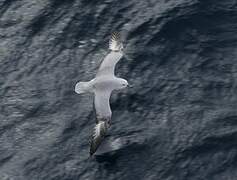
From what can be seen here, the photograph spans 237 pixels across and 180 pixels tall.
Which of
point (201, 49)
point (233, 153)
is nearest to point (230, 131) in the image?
point (233, 153)

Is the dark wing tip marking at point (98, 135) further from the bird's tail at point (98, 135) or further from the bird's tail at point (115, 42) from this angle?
the bird's tail at point (115, 42)

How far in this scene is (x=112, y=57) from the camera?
29.5 m

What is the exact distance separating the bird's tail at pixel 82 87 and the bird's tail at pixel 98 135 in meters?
2.31

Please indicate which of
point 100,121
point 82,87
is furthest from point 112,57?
point 100,121

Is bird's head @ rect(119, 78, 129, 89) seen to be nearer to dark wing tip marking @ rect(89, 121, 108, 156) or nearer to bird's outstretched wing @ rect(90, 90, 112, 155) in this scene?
bird's outstretched wing @ rect(90, 90, 112, 155)

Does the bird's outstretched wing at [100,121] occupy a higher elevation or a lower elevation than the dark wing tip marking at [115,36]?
lower

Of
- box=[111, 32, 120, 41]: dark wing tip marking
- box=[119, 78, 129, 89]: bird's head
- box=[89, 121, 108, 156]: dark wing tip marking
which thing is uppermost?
box=[111, 32, 120, 41]: dark wing tip marking

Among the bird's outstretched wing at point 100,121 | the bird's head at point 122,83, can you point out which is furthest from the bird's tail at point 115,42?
the bird's outstretched wing at point 100,121

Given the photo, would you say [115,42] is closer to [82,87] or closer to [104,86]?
[104,86]

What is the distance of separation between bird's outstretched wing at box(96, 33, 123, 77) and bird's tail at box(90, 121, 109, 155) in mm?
3289

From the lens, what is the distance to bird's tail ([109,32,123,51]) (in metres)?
30.1

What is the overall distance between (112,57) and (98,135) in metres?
4.93

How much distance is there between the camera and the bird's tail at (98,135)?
1016 inches

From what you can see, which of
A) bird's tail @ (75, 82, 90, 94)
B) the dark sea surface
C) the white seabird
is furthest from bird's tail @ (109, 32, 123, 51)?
bird's tail @ (75, 82, 90, 94)
